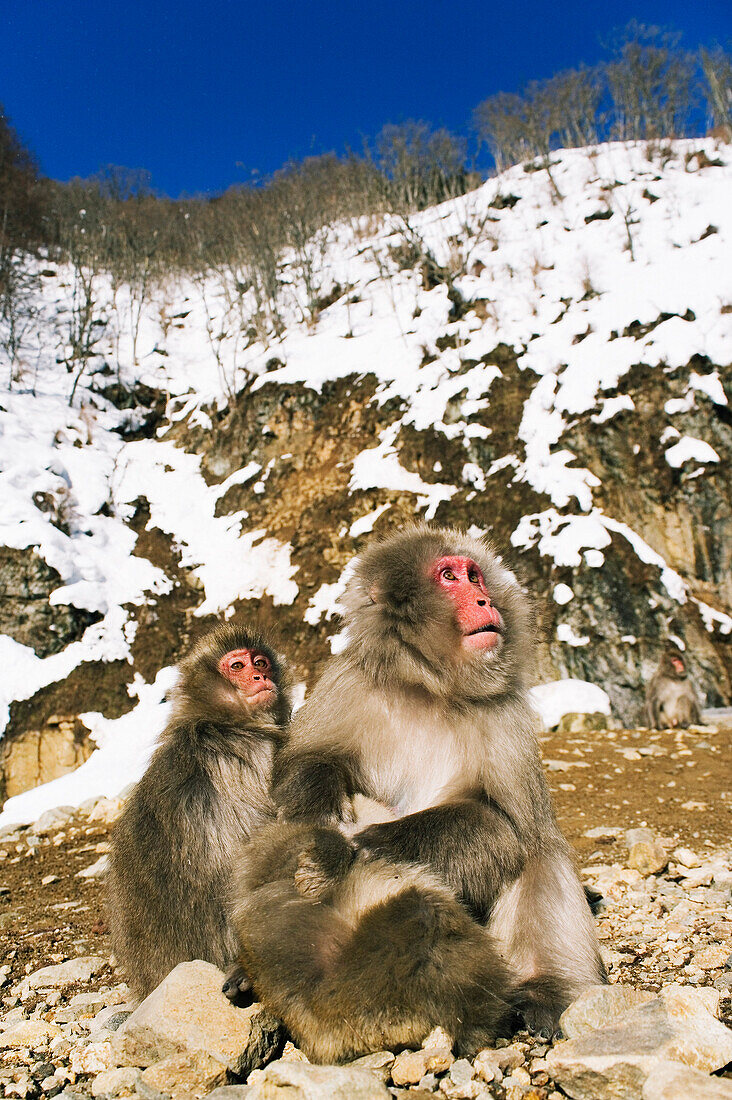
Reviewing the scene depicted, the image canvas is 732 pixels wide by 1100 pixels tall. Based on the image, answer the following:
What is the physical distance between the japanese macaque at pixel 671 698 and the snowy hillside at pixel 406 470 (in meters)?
0.42

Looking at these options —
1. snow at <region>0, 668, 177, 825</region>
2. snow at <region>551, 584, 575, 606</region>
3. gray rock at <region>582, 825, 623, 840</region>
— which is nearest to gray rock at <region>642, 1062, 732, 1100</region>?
gray rock at <region>582, 825, 623, 840</region>

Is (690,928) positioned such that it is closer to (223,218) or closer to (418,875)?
(418,875)

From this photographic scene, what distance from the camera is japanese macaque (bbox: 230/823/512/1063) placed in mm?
1572

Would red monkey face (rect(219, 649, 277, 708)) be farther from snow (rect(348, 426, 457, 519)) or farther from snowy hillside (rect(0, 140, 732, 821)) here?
snow (rect(348, 426, 457, 519))

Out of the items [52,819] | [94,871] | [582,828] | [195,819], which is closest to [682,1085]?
[195,819]

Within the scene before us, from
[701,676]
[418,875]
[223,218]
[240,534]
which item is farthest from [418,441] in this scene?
[223,218]

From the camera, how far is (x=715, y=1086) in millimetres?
1235

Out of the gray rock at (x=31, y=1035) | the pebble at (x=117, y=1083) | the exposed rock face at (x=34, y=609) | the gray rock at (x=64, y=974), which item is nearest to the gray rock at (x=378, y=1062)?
the pebble at (x=117, y=1083)

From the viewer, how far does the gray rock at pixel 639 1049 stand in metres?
1.39

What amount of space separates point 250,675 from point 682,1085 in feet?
5.70

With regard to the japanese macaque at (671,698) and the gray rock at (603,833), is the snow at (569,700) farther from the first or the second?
the gray rock at (603,833)

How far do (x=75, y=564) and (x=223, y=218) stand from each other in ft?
59.4

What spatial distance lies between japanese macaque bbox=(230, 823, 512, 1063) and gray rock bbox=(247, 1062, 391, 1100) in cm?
12

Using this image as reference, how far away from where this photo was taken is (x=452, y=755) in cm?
210
